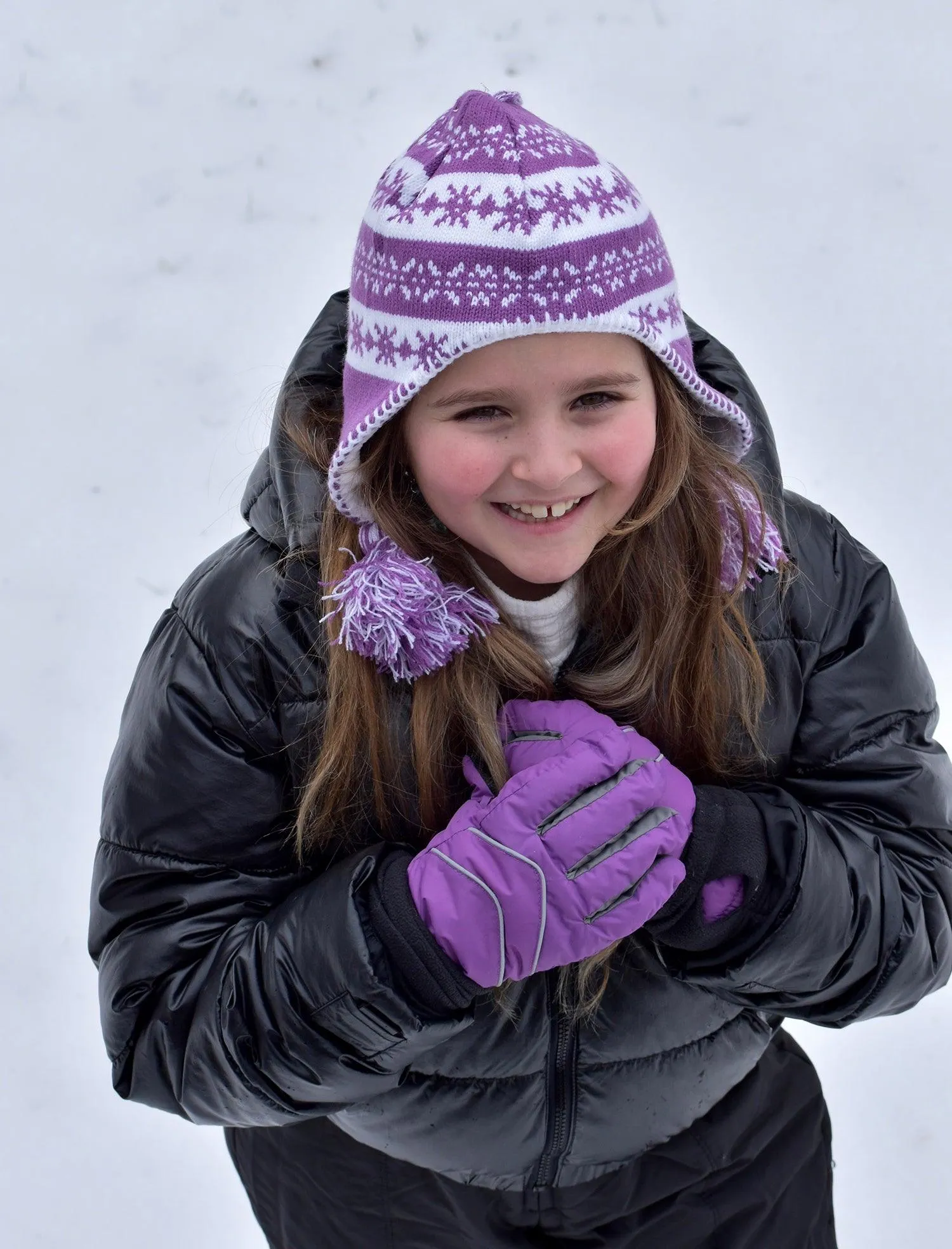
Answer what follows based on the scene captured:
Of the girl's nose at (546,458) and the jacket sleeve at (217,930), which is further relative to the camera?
the jacket sleeve at (217,930)

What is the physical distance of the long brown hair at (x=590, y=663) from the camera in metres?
1.29

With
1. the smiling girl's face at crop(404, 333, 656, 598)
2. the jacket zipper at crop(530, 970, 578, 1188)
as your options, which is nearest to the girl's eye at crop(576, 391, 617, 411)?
the smiling girl's face at crop(404, 333, 656, 598)

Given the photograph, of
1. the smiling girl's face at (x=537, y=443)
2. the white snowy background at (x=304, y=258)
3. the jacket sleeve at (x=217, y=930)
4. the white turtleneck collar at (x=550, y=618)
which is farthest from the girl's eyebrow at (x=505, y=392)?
the white snowy background at (x=304, y=258)

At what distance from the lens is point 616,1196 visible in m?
1.53

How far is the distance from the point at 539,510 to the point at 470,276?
0.21m

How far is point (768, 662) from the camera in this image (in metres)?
1.39

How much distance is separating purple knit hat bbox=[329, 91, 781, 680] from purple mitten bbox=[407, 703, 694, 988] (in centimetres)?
17

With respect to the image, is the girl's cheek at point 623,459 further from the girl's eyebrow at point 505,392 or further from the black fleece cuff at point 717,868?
the black fleece cuff at point 717,868

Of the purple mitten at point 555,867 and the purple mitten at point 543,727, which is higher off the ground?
the purple mitten at point 543,727

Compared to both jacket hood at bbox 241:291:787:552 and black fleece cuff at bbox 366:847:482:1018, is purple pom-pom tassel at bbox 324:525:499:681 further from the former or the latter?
black fleece cuff at bbox 366:847:482:1018

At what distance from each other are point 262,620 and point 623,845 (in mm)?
403

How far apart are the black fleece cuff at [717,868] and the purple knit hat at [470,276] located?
0.29 m

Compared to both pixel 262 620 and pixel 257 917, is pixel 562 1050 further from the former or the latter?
pixel 262 620

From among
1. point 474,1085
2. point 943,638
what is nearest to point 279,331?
point 943,638
